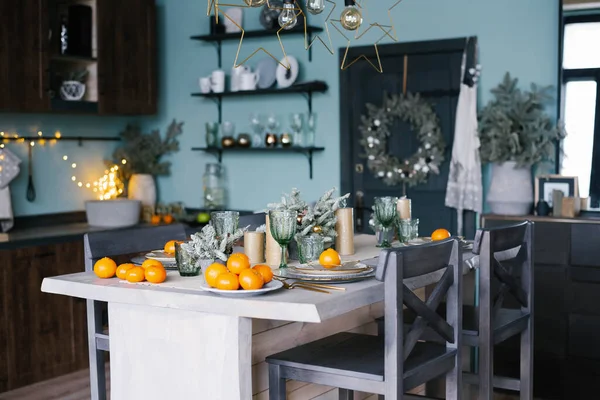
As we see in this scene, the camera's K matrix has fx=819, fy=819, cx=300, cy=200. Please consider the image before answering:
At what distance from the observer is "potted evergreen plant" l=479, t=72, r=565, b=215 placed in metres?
4.35

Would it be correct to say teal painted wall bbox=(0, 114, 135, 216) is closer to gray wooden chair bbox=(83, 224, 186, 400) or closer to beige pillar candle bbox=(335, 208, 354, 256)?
gray wooden chair bbox=(83, 224, 186, 400)

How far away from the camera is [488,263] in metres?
2.82

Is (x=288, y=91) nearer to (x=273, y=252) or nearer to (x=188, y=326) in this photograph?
(x=273, y=252)

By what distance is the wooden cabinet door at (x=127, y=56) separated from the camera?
518cm

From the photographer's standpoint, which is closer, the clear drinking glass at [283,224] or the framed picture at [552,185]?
the clear drinking glass at [283,224]

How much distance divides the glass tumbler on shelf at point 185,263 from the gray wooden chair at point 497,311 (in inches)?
38.2

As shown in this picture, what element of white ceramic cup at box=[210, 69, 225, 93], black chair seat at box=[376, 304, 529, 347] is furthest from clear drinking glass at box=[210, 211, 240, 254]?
white ceramic cup at box=[210, 69, 225, 93]

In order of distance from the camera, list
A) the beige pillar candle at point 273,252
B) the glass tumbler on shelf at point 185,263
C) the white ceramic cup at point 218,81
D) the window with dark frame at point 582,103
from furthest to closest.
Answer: the white ceramic cup at point 218,81 < the window with dark frame at point 582,103 < the beige pillar candle at point 273,252 < the glass tumbler on shelf at point 185,263

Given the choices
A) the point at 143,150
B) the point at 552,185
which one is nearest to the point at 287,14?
the point at 552,185

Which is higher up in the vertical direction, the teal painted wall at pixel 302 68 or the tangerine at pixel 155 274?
the teal painted wall at pixel 302 68

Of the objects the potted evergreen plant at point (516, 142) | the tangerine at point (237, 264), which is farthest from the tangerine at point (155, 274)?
the potted evergreen plant at point (516, 142)

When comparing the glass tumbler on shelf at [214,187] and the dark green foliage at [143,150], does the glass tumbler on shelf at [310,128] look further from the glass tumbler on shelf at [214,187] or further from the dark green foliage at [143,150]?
the dark green foliage at [143,150]

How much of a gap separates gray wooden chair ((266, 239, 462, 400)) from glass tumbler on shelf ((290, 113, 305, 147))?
256 centimetres

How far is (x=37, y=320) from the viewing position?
4.47 metres
